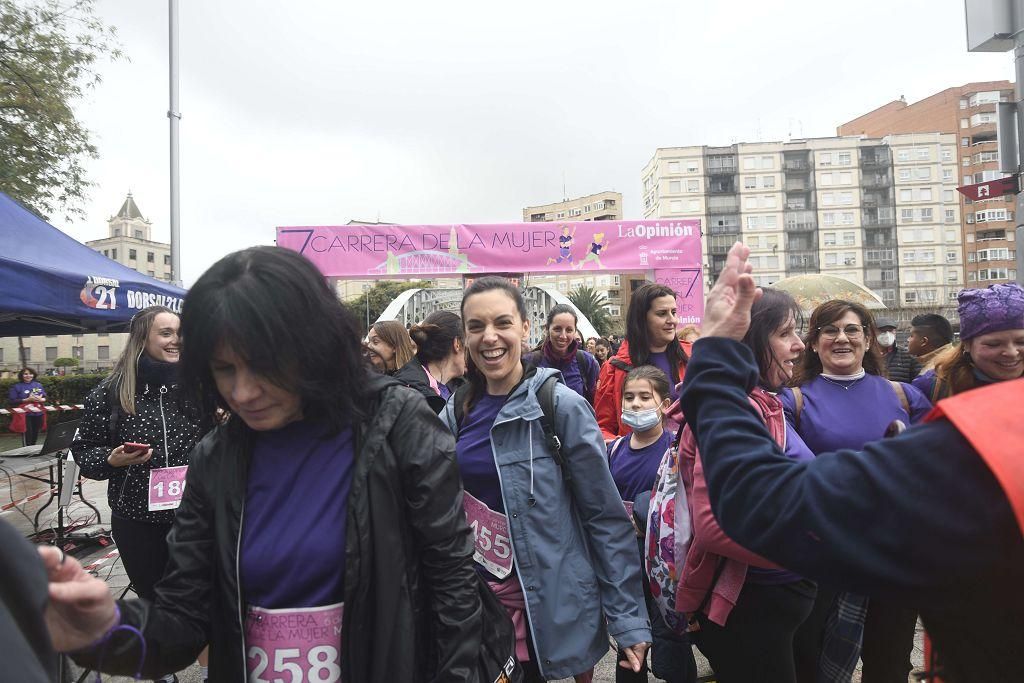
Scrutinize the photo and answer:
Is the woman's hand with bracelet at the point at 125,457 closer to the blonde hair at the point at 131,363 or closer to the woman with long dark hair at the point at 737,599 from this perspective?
the blonde hair at the point at 131,363

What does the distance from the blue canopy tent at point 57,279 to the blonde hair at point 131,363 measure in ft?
7.40

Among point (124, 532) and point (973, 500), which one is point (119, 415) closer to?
point (124, 532)

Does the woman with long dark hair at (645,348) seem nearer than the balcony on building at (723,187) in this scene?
Yes

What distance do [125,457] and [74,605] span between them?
242 centimetres

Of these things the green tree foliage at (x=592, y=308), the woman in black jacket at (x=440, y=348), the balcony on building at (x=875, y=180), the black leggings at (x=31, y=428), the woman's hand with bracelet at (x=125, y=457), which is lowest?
the black leggings at (x=31, y=428)

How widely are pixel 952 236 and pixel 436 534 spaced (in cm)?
9411

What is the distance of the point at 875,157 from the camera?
76125mm

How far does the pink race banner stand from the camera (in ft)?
32.0

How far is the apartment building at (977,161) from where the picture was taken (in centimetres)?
6506

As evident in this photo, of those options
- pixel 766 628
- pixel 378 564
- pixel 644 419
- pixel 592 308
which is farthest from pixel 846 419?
pixel 592 308

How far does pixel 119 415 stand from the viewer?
3.38 metres

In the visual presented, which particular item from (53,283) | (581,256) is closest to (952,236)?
(581,256)

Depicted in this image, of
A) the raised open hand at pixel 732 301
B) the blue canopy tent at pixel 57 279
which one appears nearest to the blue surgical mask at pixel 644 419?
the raised open hand at pixel 732 301

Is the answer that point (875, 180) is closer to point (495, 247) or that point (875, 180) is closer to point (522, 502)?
point (495, 247)
